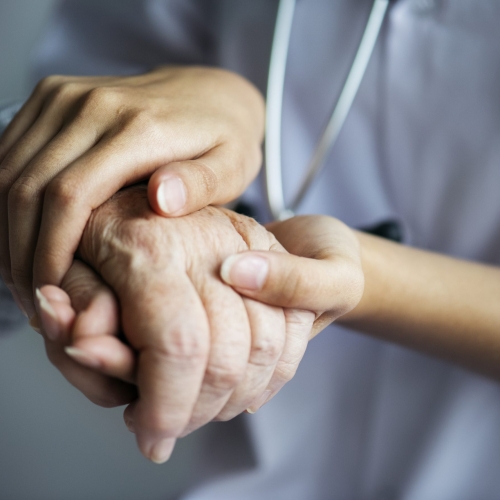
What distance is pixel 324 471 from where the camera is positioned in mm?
696

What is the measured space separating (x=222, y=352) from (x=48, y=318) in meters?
0.09

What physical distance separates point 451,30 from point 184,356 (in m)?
0.51

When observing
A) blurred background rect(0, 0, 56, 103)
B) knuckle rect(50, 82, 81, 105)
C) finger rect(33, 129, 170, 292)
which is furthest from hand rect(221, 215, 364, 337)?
blurred background rect(0, 0, 56, 103)

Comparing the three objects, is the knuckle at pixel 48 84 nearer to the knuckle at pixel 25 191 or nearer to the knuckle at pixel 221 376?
the knuckle at pixel 25 191

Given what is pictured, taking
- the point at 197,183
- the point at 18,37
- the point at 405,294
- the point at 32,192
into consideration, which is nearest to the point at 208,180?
the point at 197,183

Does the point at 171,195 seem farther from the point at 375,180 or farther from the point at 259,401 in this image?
the point at 375,180

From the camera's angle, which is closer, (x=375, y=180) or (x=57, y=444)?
A: (x=375, y=180)

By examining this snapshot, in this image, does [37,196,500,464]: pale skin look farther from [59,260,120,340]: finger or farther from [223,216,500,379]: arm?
[59,260,120,340]: finger

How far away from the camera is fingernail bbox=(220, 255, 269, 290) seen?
292mm

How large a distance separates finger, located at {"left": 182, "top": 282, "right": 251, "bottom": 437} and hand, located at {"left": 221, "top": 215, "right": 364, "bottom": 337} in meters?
0.01

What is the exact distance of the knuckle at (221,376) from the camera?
271 mm

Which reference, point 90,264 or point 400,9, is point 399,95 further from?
point 90,264

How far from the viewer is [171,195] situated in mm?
323

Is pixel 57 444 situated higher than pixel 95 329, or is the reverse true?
pixel 95 329
